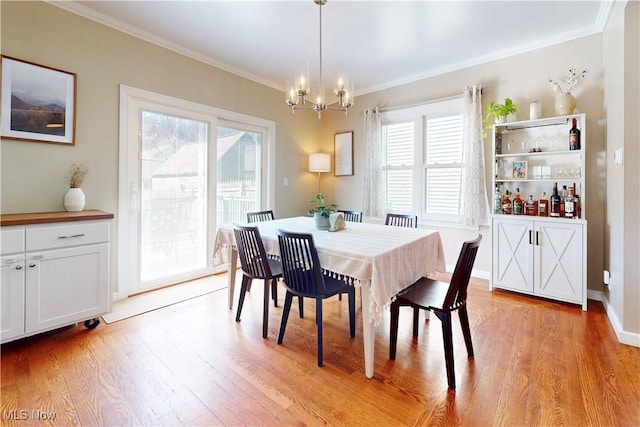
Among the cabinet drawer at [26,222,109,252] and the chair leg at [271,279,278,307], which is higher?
the cabinet drawer at [26,222,109,252]

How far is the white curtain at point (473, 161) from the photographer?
3547 millimetres

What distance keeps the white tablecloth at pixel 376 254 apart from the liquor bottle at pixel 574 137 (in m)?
1.73

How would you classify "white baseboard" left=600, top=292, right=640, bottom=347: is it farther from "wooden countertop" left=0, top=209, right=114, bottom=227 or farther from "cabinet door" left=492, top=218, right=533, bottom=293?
"wooden countertop" left=0, top=209, right=114, bottom=227

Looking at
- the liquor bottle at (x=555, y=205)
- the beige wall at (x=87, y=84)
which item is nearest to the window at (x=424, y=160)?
the liquor bottle at (x=555, y=205)

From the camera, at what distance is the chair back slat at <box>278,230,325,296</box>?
6.12 feet

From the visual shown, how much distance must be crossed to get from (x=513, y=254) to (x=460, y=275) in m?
1.89

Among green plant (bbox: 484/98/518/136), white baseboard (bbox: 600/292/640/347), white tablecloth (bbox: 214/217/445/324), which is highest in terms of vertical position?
green plant (bbox: 484/98/518/136)

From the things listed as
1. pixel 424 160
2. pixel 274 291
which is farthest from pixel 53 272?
pixel 424 160

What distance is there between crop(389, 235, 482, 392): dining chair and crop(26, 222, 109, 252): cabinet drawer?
2266 mm

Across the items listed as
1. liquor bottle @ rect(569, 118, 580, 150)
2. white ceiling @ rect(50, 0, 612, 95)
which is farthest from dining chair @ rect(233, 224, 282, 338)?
liquor bottle @ rect(569, 118, 580, 150)

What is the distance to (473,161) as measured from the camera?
3574 mm

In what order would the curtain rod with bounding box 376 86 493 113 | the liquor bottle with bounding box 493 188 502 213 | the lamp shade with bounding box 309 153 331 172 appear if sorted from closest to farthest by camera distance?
the liquor bottle with bounding box 493 188 502 213
the curtain rod with bounding box 376 86 493 113
the lamp shade with bounding box 309 153 331 172

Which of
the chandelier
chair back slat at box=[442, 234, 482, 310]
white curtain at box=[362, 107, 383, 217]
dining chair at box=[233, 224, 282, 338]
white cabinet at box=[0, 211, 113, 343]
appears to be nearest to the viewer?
chair back slat at box=[442, 234, 482, 310]

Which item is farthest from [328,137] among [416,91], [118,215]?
[118,215]
